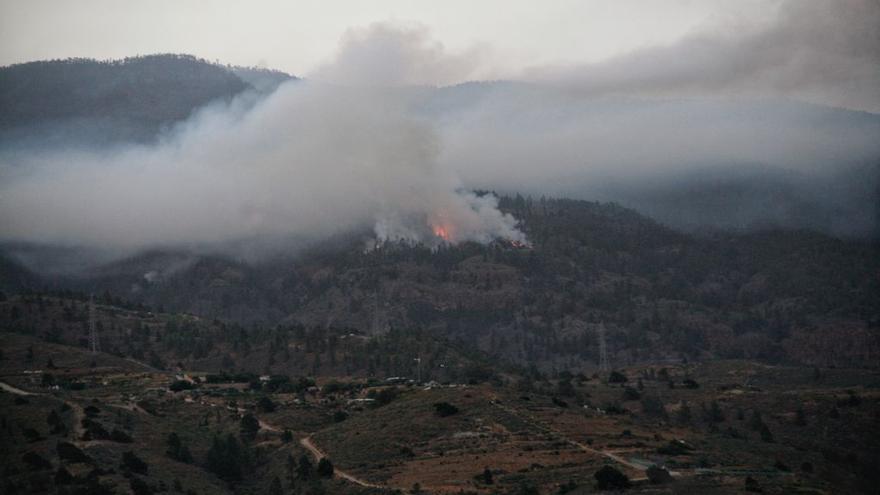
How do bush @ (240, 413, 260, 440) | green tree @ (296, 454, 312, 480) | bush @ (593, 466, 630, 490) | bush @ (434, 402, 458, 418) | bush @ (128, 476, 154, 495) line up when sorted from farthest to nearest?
bush @ (240, 413, 260, 440) < bush @ (434, 402, 458, 418) < green tree @ (296, 454, 312, 480) < bush @ (128, 476, 154, 495) < bush @ (593, 466, 630, 490)

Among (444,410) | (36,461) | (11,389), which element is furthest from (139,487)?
(11,389)

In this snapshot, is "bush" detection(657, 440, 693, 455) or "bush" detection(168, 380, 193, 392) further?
"bush" detection(168, 380, 193, 392)

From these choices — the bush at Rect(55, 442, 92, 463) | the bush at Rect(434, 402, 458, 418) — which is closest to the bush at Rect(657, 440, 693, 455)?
the bush at Rect(434, 402, 458, 418)

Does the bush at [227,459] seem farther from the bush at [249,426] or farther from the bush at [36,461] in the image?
the bush at [36,461]

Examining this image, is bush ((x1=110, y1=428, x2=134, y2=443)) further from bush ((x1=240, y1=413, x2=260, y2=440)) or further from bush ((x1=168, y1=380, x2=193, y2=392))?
bush ((x1=168, y1=380, x2=193, y2=392))

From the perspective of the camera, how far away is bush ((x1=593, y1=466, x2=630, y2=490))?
109325mm

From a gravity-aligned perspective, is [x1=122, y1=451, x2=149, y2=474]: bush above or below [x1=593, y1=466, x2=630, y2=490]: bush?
below

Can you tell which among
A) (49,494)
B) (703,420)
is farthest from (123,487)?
(703,420)

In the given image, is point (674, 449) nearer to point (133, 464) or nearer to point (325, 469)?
point (325, 469)

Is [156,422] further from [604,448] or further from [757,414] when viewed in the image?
[757,414]

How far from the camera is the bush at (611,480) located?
4304 inches

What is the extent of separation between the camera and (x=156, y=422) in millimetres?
158875

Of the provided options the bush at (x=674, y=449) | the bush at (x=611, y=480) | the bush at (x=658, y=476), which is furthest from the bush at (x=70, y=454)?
the bush at (x=674, y=449)

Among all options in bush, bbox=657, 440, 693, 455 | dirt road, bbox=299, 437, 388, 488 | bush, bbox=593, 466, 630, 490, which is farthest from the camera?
bush, bbox=657, 440, 693, 455
